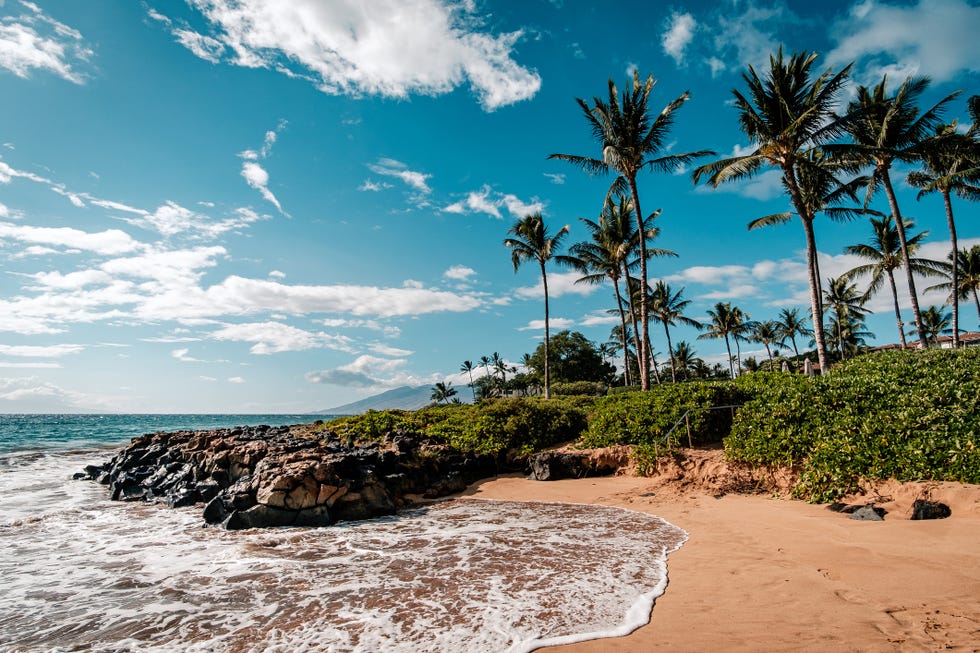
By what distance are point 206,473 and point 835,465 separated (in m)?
15.3

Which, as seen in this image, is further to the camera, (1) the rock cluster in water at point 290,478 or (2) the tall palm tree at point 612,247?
(2) the tall palm tree at point 612,247

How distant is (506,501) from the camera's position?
10750 mm

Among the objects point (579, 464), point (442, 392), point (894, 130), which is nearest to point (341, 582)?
point (579, 464)

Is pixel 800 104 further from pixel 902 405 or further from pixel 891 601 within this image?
pixel 891 601

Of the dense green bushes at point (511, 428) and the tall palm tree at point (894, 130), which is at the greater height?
the tall palm tree at point (894, 130)

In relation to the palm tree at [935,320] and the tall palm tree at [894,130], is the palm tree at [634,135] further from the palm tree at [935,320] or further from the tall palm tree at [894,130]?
the palm tree at [935,320]

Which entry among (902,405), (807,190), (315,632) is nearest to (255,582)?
(315,632)

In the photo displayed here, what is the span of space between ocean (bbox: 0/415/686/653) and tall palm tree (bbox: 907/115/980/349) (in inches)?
952

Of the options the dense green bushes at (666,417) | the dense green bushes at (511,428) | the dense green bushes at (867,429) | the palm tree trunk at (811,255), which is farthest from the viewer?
the palm tree trunk at (811,255)

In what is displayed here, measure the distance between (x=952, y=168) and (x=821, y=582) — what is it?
29.2 meters

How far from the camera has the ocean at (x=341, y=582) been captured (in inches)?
170

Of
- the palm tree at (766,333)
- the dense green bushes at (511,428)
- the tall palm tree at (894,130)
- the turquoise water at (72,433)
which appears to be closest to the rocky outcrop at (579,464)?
the dense green bushes at (511,428)

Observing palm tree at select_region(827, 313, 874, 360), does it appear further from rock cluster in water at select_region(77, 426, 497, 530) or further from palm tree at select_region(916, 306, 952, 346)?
rock cluster in water at select_region(77, 426, 497, 530)

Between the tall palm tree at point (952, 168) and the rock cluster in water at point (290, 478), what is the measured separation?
973 inches
